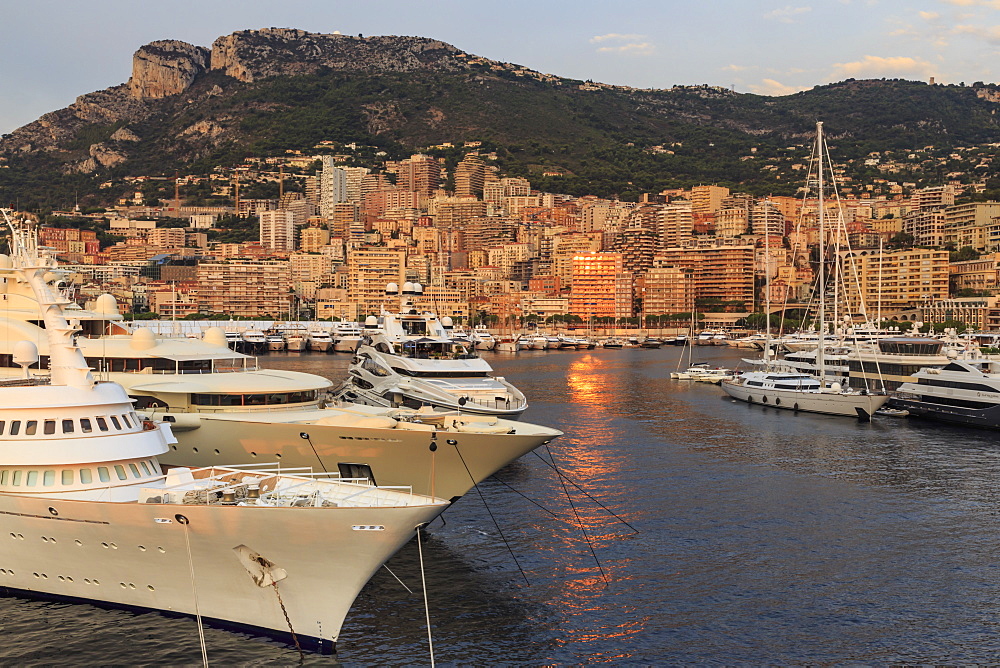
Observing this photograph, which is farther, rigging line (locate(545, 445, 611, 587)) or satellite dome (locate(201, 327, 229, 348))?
satellite dome (locate(201, 327, 229, 348))

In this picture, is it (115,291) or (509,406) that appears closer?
(509,406)

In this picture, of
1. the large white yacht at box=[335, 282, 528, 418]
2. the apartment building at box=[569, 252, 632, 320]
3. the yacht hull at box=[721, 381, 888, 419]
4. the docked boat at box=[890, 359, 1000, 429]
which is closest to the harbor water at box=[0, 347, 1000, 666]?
the large white yacht at box=[335, 282, 528, 418]

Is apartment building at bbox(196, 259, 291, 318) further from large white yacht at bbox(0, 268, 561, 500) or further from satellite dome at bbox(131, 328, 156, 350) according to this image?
large white yacht at bbox(0, 268, 561, 500)

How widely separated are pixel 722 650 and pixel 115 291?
170761 millimetres

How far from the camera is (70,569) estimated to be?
17516 mm

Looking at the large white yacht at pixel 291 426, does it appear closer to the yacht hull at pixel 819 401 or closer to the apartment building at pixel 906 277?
the yacht hull at pixel 819 401

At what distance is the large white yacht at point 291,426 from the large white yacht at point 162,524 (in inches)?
157

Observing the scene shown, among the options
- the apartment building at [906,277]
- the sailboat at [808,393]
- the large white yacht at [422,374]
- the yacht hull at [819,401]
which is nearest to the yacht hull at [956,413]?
the sailboat at [808,393]

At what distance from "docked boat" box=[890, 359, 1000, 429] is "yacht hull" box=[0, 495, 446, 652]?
4004 centimetres

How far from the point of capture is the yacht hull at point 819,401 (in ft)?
164

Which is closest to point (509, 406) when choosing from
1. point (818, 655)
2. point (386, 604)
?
point (386, 604)

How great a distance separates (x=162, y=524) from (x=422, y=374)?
2223 centimetres

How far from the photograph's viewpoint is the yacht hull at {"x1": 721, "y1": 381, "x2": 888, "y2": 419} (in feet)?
164

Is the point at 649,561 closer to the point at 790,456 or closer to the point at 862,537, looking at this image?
the point at 862,537
